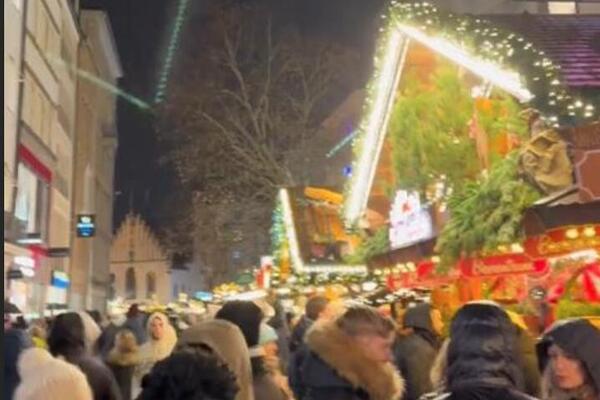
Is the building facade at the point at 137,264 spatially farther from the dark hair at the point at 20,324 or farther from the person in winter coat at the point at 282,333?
the dark hair at the point at 20,324

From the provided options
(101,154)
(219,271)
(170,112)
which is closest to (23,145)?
(170,112)

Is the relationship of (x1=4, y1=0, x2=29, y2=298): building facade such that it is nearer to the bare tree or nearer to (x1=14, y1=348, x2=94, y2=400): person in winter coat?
the bare tree

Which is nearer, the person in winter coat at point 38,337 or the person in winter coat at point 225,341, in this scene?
the person in winter coat at point 225,341

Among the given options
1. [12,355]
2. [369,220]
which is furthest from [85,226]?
[12,355]

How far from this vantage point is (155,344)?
9680 mm

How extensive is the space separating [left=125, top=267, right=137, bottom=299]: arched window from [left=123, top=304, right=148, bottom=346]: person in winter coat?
98985 millimetres

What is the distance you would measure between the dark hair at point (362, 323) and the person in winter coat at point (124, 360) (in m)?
5.51

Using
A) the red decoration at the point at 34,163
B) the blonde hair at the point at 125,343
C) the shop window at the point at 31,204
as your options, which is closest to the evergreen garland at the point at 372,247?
the blonde hair at the point at 125,343

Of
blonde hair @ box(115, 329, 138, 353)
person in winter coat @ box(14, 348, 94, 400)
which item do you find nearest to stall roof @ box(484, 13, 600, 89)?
blonde hair @ box(115, 329, 138, 353)

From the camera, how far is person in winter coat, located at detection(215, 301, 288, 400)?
512 centimetres

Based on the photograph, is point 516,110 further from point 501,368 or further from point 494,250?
point 501,368

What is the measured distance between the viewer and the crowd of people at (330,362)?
9.85ft

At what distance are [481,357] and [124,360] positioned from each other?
6731 mm

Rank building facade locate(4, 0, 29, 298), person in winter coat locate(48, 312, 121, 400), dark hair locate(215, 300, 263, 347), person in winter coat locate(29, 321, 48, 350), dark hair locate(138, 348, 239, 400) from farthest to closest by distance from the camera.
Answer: building facade locate(4, 0, 29, 298) < person in winter coat locate(29, 321, 48, 350) < person in winter coat locate(48, 312, 121, 400) < dark hair locate(215, 300, 263, 347) < dark hair locate(138, 348, 239, 400)
